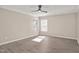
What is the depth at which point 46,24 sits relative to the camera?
6.49 m

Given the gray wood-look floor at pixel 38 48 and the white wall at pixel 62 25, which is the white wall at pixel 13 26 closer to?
the gray wood-look floor at pixel 38 48

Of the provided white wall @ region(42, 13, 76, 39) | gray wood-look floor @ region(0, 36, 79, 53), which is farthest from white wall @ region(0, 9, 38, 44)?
white wall @ region(42, 13, 76, 39)

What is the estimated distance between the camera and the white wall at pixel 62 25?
4737 mm

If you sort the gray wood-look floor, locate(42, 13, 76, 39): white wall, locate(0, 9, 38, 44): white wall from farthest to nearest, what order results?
locate(42, 13, 76, 39): white wall < locate(0, 9, 38, 44): white wall < the gray wood-look floor

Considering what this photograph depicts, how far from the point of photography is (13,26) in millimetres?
4070

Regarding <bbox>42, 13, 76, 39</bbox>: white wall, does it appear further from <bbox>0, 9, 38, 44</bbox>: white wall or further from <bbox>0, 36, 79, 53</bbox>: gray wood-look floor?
<bbox>0, 9, 38, 44</bbox>: white wall

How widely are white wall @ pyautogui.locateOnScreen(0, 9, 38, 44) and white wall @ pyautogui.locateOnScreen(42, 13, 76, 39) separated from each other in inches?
75.6

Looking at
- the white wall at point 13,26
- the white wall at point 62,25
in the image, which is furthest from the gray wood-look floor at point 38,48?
the white wall at point 62,25

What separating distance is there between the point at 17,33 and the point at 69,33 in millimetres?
3425

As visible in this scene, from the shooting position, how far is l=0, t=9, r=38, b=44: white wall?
3480 millimetres

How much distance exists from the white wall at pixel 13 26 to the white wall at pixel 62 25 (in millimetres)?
1921

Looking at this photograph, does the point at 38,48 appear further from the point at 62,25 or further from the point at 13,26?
the point at 62,25
